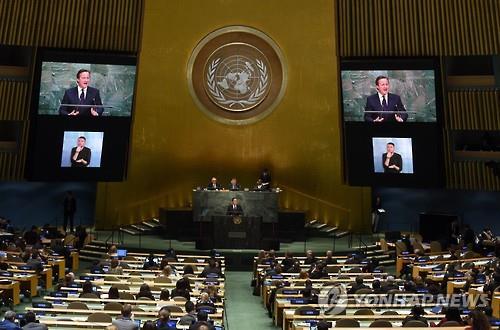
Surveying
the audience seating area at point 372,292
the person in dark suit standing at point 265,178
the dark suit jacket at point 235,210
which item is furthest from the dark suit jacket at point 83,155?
the audience seating area at point 372,292

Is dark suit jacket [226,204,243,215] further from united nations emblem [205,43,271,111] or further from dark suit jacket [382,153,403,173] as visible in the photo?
united nations emblem [205,43,271,111]

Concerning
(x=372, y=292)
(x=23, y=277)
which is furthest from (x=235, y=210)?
(x=372, y=292)

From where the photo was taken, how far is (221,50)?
22844mm

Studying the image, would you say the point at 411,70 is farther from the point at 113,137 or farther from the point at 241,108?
the point at 113,137

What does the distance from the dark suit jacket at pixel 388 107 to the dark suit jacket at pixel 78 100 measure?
8117 millimetres

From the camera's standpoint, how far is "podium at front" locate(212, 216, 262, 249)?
18.8 metres

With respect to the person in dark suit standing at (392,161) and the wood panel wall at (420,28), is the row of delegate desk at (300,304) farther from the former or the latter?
the wood panel wall at (420,28)

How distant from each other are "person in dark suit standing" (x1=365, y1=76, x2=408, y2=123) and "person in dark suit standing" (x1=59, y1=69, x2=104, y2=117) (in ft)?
26.8

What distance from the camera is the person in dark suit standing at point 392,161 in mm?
20219

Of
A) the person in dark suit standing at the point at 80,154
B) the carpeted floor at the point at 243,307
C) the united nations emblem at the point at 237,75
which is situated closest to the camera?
the carpeted floor at the point at 243,307

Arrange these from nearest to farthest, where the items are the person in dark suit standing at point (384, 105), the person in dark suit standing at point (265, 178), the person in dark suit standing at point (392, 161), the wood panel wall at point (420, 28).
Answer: the person in dark suit standing at point (392, 161) → the person in dark suit standing at point (384, 105) → the wood panel wall at point (420, 28) → the person in dark suit standing at point (265, 178)

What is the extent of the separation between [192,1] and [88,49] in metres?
3.89

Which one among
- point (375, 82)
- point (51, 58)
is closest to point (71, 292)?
point (51, 58)

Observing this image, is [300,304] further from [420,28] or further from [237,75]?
[237,75]
